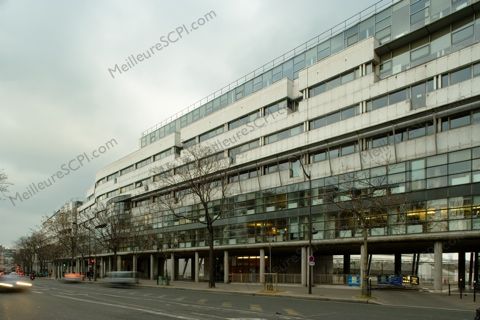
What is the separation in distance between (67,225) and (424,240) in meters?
72.6

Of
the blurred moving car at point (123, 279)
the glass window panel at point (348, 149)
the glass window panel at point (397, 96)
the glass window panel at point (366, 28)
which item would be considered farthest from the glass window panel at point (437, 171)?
the blurred moving car at point (123, 279)

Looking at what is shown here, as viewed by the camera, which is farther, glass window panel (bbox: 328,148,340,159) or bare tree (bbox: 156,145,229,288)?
bare tree (bbox: 156,145,229,288)

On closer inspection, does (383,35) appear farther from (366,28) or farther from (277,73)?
(277,73)

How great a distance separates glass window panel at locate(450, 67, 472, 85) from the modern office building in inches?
3.6

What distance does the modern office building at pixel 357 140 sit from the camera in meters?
34.4

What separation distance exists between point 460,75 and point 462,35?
10.8 feet

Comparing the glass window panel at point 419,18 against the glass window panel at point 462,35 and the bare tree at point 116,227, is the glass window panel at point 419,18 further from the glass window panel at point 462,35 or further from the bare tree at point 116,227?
the bare tree at point 116,227

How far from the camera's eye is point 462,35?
1391 inches

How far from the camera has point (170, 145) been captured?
231 feet

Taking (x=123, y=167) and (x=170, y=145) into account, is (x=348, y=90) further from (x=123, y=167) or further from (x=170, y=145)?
(x=123, y=167)

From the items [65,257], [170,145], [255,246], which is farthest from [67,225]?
[255,246]

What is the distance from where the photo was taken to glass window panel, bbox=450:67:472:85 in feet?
111

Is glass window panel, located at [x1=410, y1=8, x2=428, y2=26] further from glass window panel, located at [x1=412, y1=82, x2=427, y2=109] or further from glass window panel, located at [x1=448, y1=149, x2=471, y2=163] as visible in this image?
glass window panel, located at [x1=448, y1=149, x2=471, y2=163]

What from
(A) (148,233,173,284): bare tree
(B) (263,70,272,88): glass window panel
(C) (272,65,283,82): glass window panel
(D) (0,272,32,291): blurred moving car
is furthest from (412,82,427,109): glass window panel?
(A) (148,233,173,284): bare tree
